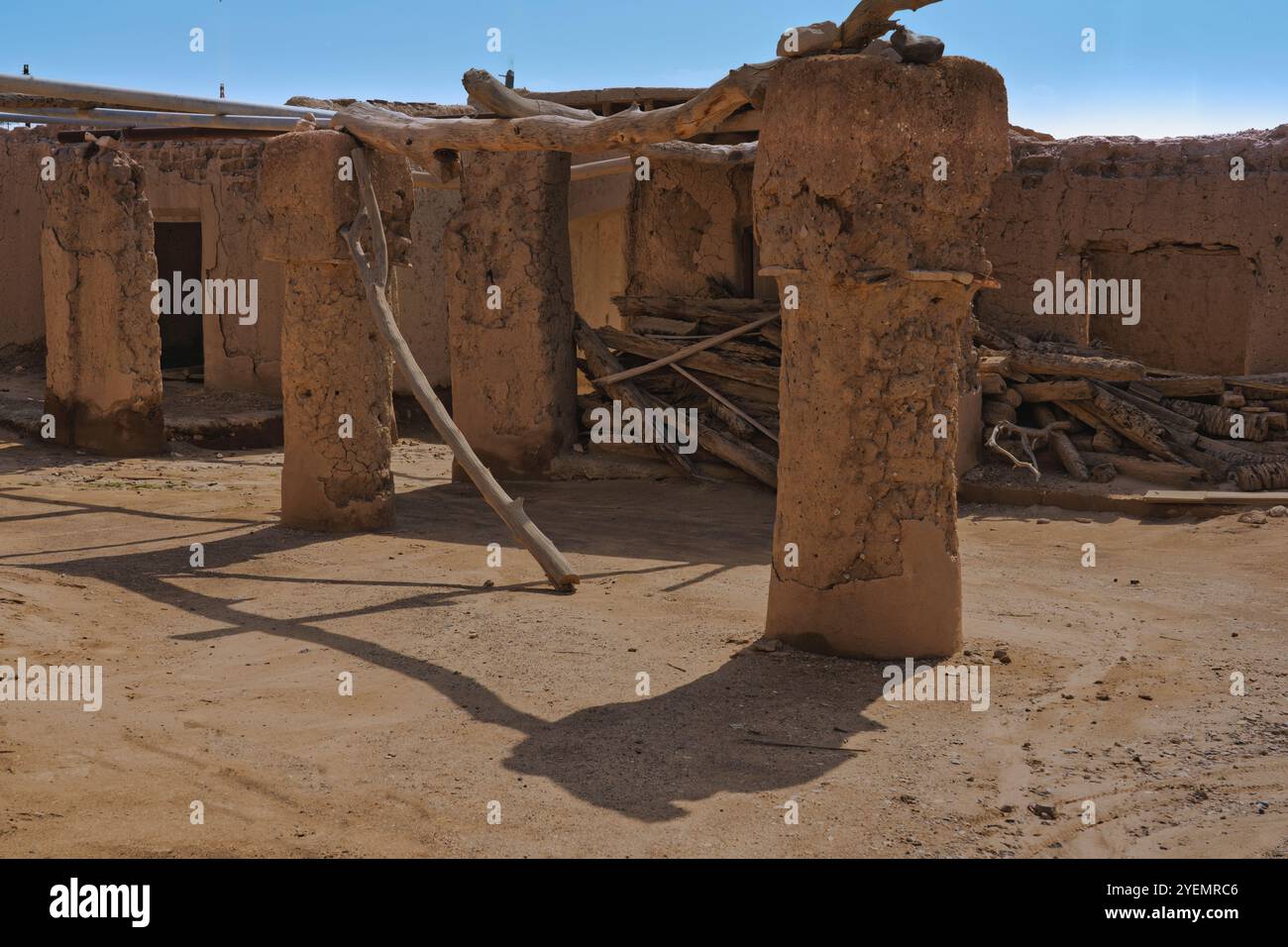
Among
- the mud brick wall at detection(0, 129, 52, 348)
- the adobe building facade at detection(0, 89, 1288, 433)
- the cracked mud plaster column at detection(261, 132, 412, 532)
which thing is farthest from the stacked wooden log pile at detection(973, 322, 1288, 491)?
the mud brick wall at detection(0, 129, 52, 348)

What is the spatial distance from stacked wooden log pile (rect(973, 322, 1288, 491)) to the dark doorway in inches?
374

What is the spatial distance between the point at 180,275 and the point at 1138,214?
34.5 ft

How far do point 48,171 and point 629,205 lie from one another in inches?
187

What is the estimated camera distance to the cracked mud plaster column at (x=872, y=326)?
4.99 metres

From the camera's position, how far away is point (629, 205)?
1153cm

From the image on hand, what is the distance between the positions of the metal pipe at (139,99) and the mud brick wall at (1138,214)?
5807mm

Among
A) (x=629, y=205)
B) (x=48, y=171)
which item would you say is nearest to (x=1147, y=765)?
(x=629, y=205)

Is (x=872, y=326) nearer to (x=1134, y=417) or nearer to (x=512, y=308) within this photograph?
(x=512, y=308)

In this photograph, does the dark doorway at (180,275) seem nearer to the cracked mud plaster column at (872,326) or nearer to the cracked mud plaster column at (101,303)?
the cracked mud plaster column at (101,303)

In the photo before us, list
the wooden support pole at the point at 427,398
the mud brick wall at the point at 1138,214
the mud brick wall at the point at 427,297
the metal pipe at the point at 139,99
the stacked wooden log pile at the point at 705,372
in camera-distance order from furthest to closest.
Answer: the mud brick wall at the point at 427,297, the mud brick wall at the point at 1138,214, the stacked wooden log pile at the point at 705,372, the metal pipe at the point at 139,99, the wooden support pole at the point at 427,398

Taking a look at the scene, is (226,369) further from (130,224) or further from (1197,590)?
(1197,590)

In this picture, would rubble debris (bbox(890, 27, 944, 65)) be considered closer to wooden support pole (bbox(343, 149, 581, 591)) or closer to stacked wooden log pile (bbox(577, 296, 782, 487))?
wooden support pole (bbox(343, 149, 581, 591))

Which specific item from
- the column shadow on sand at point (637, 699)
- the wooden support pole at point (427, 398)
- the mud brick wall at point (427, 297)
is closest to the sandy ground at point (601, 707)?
the column shadow on sand at point (637, 699)
